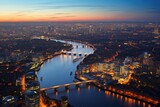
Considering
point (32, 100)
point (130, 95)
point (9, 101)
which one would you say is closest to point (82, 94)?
point (130, 95)

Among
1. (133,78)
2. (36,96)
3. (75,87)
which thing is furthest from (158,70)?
(36,96)

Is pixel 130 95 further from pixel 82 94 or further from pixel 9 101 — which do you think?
pixel 9 101

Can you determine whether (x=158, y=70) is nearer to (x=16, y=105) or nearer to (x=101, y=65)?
(x=101, y=65)

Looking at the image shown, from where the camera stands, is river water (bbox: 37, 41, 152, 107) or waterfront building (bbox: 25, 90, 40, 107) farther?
river water (bbox: 37, 41, 152, 107)

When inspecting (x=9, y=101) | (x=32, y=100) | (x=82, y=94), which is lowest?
(x=82, y=94)

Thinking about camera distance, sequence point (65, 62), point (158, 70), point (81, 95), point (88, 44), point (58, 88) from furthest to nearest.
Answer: point (88, 44)
point (65, 62)
point (158, 70)
point (58, 88)
point (81, 95)

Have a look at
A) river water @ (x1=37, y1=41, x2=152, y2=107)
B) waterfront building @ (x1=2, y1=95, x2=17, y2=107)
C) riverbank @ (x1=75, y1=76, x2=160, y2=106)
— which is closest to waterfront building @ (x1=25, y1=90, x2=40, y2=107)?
waterfront building @ (x1=2, y1=95, x2=17, y2=107)

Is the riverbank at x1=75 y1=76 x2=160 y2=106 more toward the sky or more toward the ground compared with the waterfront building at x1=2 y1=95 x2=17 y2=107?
more toward the ground

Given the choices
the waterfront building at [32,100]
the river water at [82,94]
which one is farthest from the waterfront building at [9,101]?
the river water at [82,94]

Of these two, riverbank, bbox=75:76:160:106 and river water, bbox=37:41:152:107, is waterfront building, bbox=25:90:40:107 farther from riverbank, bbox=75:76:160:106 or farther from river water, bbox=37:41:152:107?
riverbank, bbox=75:76:160:106

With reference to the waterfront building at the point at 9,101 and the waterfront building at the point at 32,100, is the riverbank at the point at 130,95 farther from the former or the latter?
the waterfront building at the point at 9,101

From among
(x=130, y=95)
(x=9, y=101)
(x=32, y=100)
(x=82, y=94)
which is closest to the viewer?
(x=32, y=100)
